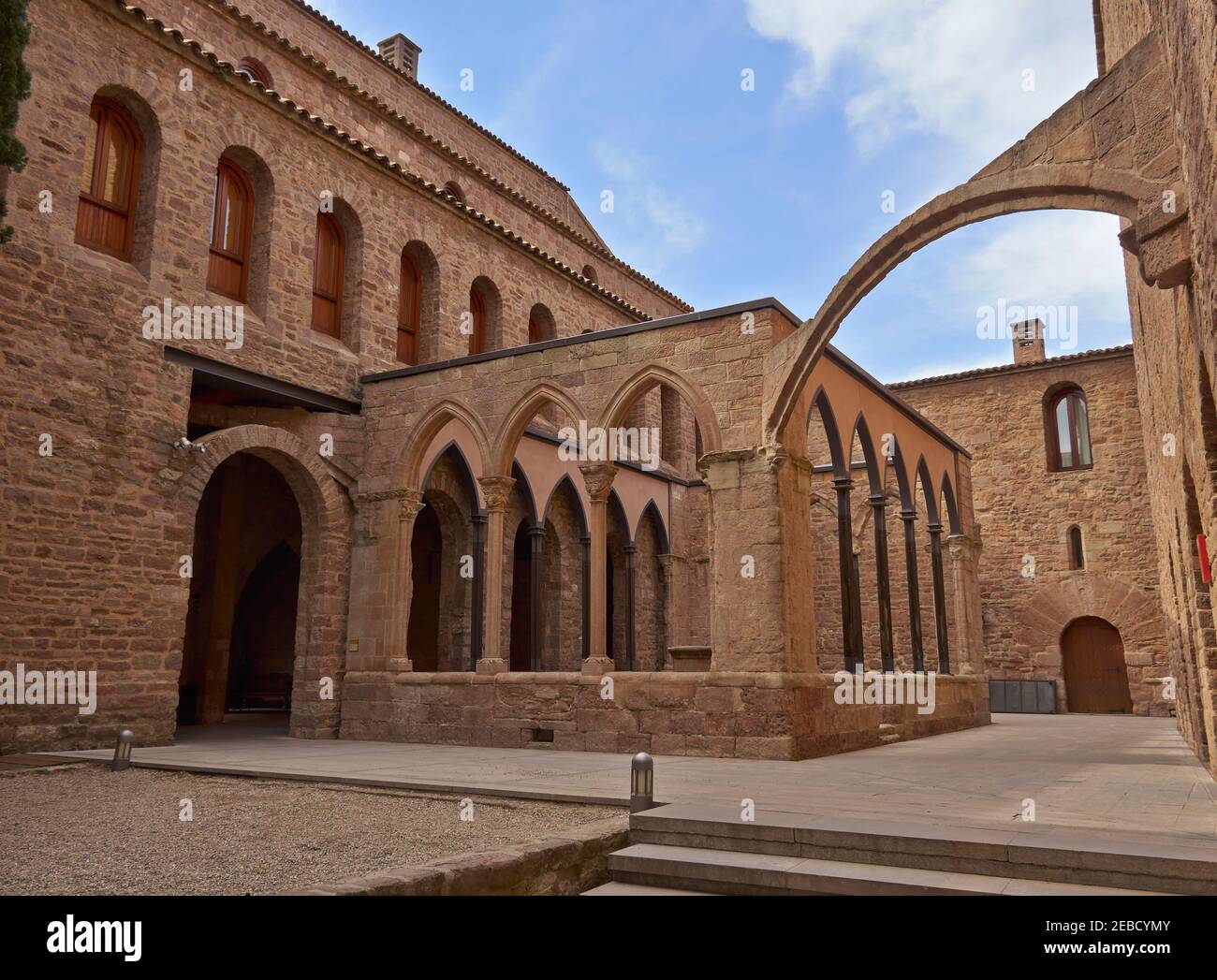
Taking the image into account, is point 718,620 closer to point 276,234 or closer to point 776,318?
point 776,318

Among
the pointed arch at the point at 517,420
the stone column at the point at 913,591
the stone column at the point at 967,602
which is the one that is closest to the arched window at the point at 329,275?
the pointed arch at the point at 517,420

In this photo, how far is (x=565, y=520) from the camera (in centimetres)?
1519

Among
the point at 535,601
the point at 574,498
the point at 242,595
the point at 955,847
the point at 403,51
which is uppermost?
the point at 403,51

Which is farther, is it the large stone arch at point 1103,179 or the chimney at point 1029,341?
the chimney at point 1029,341

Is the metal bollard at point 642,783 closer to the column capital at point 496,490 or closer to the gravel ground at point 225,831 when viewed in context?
the gravel ground at point 225,831

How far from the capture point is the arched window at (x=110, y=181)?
9.40 meters

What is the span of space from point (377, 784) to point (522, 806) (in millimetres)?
Result: 1303

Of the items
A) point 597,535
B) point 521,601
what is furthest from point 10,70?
point 521,601

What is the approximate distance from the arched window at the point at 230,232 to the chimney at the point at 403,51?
836cm

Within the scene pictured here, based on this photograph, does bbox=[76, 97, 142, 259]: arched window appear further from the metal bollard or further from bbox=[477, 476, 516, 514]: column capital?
the metal bollard

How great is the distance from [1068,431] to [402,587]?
14097mm

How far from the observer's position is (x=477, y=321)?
1471 centimetres

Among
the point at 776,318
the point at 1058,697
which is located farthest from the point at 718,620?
the point at 1058,697

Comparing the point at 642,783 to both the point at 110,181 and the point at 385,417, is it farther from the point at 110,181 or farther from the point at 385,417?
the point at 110,181
